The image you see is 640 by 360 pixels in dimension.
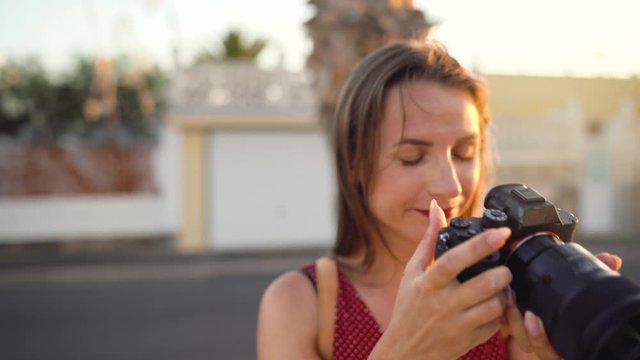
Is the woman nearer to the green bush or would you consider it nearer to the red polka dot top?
the red polka dot top

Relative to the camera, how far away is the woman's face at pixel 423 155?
1.14m

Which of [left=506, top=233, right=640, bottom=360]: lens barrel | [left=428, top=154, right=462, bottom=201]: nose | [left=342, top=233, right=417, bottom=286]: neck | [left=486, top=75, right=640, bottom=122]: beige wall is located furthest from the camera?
[left=486, top=75, right=640, bottom=122]: beige wall

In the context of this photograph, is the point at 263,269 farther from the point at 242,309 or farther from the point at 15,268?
the point at 15,268

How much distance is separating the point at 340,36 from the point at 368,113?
8.66 feet

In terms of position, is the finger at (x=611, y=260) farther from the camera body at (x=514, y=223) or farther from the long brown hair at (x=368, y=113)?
the long brown hair at (x=368, y=113)

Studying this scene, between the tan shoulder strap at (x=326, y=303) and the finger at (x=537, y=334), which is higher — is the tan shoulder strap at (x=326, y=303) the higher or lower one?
the lower one

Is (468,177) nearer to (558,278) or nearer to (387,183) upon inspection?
(387,183)

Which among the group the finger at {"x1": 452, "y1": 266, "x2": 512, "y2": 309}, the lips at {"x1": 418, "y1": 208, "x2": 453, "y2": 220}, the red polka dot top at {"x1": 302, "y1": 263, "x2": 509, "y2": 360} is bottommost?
the red polka dot top at {"x1": 302, "y1": 263, "x2": 509, "y2": 360}

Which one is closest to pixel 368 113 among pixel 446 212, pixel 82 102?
pixel 446 212

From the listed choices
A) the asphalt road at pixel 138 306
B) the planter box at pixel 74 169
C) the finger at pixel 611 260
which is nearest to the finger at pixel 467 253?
the finger at pixel 611 260

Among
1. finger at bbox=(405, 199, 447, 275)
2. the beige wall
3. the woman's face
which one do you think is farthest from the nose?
the beige wall

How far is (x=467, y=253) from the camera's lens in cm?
79

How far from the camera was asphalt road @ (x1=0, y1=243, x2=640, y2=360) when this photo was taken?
5.94m

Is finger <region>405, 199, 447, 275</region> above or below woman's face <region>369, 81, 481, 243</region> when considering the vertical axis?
below
